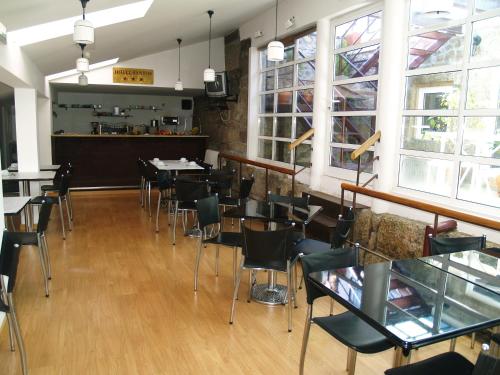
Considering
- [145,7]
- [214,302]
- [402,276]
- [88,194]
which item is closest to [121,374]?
[214,302]

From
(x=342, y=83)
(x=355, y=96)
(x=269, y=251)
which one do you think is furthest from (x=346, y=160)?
(x=269, y=251)

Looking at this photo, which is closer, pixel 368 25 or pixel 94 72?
pixel 368 25

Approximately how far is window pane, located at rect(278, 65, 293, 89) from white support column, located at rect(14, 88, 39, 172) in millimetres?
3494

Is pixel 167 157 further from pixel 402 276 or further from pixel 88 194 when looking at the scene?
pixel 402 276

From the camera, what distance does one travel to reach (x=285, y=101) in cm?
644

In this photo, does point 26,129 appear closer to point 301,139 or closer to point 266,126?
point 266,126

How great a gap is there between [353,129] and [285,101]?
1809 millimetres

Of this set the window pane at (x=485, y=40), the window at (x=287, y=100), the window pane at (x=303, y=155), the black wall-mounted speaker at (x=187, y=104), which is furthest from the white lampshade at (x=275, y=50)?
the black wall-mounted speaker at (x=187, y=104)

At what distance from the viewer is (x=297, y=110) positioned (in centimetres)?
603

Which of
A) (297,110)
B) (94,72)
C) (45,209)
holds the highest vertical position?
(94,72)

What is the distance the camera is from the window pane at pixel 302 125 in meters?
5.81

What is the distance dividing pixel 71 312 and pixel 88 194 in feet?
18.2

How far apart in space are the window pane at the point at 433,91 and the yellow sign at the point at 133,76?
5.69 m

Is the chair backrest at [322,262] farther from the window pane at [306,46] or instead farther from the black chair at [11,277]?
the window pane at [306,46]
